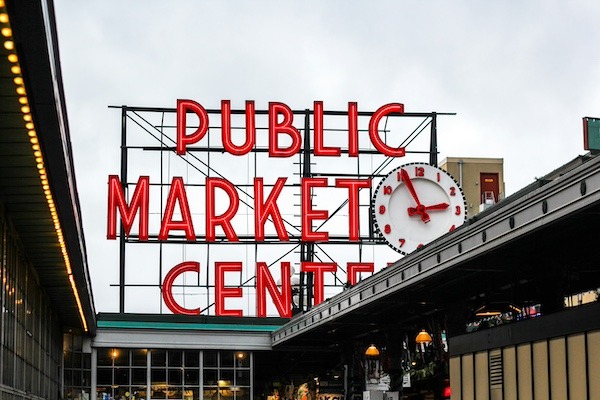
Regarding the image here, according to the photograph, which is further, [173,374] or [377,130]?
[377,130]

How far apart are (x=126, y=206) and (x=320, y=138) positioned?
11.1 metres

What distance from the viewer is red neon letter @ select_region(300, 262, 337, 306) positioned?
5906cm

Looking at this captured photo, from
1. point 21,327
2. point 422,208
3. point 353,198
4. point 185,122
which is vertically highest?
point 185,122

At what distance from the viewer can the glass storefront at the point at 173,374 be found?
170ft

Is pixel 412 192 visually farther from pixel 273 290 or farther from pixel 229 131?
pixel 229 131

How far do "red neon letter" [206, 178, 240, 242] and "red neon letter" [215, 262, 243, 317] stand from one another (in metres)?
1.52

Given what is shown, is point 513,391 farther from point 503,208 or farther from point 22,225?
point 22,225

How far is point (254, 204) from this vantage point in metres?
62.1

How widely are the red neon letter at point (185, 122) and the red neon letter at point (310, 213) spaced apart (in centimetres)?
600

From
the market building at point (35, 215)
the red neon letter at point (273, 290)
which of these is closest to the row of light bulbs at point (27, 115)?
the market building at point (35, 215)

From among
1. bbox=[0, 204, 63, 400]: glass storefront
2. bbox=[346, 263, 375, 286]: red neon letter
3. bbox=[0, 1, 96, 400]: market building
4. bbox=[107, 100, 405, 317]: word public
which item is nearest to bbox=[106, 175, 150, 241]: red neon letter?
bbox=[107, 100, 405, 317]: word public

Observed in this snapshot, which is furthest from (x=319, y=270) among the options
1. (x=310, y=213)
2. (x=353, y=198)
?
(x=353, y=198)

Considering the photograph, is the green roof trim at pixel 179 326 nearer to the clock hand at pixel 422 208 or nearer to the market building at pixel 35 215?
the market building at pixel 35 215

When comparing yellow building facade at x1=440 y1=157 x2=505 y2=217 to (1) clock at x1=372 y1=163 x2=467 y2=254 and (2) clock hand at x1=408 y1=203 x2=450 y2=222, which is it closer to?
(1) clock at x1=372 y1=163 x2=467 y2=254
